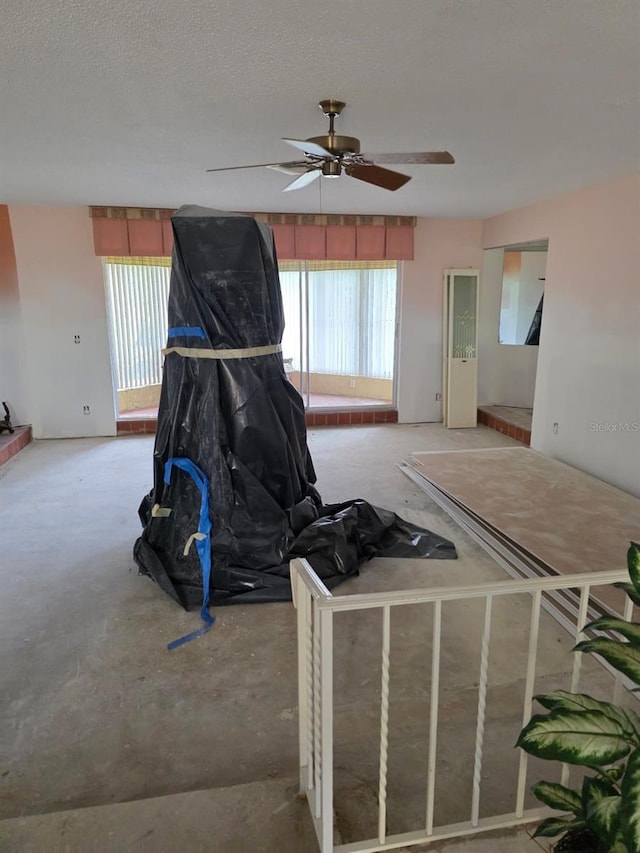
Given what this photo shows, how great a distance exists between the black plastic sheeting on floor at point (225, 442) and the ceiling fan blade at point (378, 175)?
0.55 metres

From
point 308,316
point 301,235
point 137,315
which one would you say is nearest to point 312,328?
point 308,316

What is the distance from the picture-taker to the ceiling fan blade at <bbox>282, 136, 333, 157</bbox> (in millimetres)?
2355

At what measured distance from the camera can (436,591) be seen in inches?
51.3

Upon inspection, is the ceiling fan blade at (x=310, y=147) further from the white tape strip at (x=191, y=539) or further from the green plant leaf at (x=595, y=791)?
the green plant leaf at (x=595, y=791)

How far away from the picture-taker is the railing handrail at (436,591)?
1.24 meters

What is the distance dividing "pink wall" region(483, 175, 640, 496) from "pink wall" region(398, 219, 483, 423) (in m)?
1.05

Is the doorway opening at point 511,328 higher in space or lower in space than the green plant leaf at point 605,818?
higher

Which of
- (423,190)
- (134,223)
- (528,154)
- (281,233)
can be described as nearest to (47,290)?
(134,223)

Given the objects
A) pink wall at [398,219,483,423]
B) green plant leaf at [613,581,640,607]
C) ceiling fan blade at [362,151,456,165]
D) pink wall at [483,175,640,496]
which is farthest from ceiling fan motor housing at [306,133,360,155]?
pink wall at [398,219,483,423]

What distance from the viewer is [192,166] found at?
367 cm

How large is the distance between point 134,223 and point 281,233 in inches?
57.8

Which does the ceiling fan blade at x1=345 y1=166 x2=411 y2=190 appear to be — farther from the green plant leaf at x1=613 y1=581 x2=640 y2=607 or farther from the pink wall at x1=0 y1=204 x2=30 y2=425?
the pink wall at x1=0 y1=204 x2=30 y2=425

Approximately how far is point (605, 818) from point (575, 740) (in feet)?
0.47

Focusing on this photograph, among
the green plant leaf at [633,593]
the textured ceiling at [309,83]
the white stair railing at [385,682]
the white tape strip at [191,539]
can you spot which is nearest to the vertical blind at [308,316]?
the textured ceiling at [309,83]
